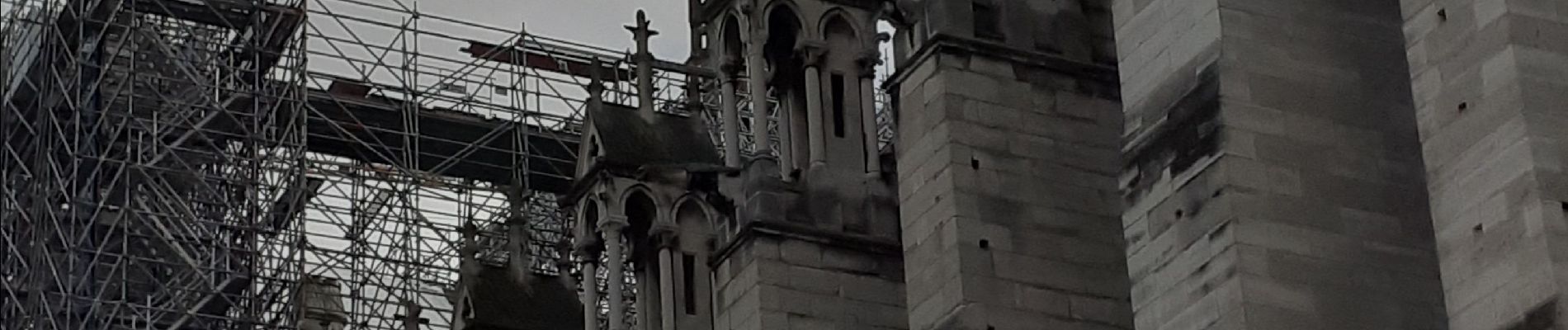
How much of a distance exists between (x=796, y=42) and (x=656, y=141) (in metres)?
1.61

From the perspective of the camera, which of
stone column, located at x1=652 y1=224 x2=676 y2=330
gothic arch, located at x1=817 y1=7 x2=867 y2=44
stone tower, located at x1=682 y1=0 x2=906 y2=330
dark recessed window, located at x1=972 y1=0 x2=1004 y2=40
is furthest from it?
stone column, located at x1=652 y1=224 x2=676 y2=330

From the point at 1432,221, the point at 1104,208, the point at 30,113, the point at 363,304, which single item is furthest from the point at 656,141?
the point at 30,113

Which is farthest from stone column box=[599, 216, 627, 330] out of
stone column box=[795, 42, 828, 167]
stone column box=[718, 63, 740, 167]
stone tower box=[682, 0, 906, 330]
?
stone column box=[795, 42, 828, 167]

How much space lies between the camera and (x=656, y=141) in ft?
79.8

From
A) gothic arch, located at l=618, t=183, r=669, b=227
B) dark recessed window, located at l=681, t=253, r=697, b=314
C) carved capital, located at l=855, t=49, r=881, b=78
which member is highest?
carved capital, located at l=855, t=49, r=881, b=78

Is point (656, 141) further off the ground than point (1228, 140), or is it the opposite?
point (656, 141)

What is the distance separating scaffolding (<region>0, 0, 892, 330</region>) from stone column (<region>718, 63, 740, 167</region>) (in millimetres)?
7339

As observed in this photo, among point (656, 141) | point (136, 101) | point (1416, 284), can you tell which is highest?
point (136, 101)

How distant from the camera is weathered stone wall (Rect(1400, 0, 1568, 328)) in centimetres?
1584

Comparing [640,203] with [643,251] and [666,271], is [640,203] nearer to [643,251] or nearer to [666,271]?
[643,251]

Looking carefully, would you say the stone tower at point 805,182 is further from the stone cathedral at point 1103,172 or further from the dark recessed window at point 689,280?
the dark recessed window at point 689,280

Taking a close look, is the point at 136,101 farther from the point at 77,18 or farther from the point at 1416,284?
the point at 1416,284

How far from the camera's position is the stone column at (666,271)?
76.6 ft

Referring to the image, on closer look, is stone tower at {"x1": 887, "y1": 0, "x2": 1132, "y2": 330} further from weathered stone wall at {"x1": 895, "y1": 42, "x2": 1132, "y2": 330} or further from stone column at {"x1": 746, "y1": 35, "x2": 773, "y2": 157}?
stone column at {"x1": 746, "y1": 35, "x2": 773, "y2": 157}
